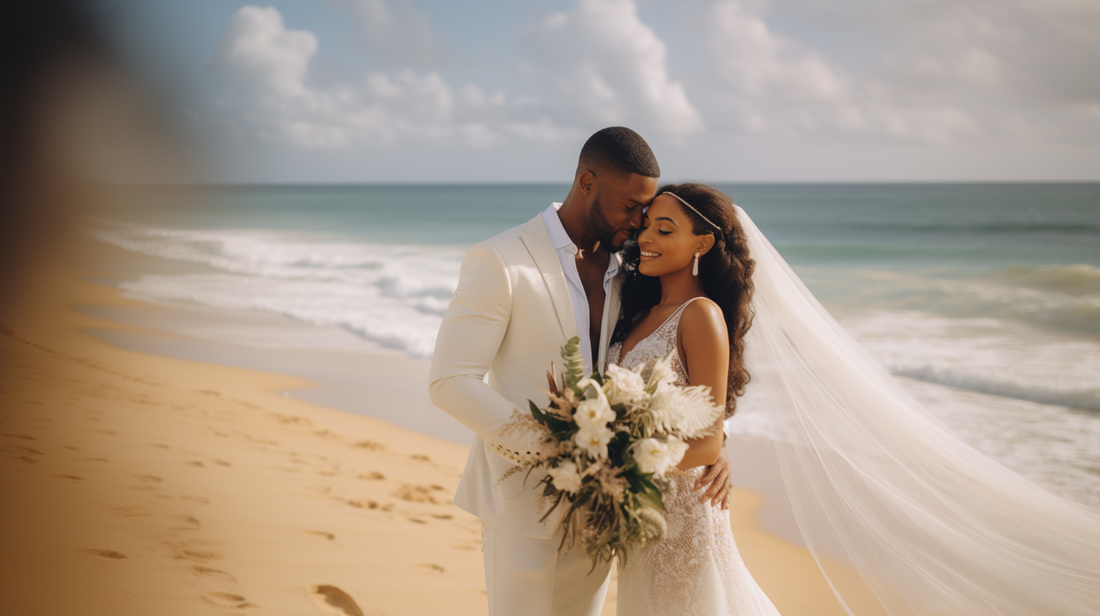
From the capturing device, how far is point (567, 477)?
2076mm

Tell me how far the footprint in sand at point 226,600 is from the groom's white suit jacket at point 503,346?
180cm

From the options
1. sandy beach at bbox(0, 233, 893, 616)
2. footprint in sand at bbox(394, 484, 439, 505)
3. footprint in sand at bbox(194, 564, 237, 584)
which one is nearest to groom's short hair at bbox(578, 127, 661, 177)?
sandy beach at bbox(0, 233, 893, 616)

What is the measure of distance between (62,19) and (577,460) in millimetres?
2187

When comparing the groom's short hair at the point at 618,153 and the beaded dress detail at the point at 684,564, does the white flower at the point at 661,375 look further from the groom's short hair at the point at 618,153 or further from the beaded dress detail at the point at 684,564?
the groom's short hair at the point at 618,153

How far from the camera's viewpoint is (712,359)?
267 centimetres

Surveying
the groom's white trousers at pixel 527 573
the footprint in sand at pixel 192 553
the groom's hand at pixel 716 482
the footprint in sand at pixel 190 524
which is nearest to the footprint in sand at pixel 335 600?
the footprint in sand at pixel 192 553

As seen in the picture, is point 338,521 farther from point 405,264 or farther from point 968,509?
point 405,264

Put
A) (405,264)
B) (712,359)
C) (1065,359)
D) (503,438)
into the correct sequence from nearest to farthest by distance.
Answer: (503,438), (712,359), (1065,359), (405,264)

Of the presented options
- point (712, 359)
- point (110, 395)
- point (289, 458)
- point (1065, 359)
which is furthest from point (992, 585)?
point (1065, 359)

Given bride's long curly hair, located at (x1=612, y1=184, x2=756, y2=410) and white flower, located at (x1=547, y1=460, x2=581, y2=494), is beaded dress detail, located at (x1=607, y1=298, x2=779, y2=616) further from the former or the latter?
white flower, located at (x1=547, y1=460, x2=581, y2=494)

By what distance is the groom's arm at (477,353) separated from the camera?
239 cm

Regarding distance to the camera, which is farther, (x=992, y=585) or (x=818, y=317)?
(x=818, y=317)

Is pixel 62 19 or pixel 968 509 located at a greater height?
pixel 62 19

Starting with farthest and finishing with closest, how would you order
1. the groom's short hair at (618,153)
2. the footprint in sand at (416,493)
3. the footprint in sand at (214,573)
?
the footprint in sand at (416,493) → the footprint in sand at (214,573) → the groom's short hair at (618,153)
